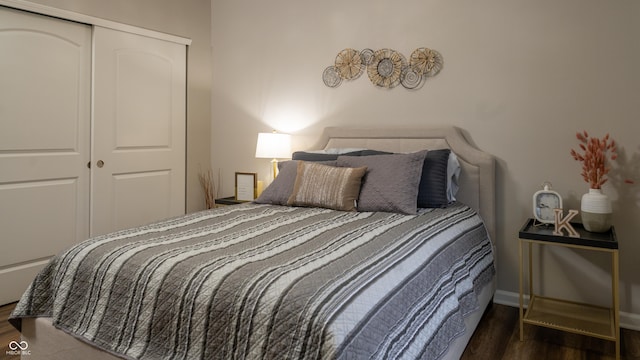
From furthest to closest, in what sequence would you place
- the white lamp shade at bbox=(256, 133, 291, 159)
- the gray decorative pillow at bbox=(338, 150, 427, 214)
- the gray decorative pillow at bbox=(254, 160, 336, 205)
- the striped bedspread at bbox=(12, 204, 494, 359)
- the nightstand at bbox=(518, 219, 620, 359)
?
1. the white lamp shade at bbox=(256, 133, 291, 159)
2. the gray decorative pillow at bbox=(254, 160, 336, 205)
3. the gray decorative pillow at bbox=(338, 150, 427, 214)
4. the nightstand at bbox=(518, 219, 620, 359)
5. the striped bedspread at bbox=(12, 204, 494, 359)

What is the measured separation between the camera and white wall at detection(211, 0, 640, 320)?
97.6 inches

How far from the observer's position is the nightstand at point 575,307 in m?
2.10

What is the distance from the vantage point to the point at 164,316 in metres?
1.40

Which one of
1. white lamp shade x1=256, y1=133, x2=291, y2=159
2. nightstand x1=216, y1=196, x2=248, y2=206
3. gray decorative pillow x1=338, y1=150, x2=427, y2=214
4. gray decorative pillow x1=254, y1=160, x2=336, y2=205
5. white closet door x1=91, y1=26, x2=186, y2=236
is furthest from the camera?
nightstand x1=216, y1=196, x2=248, y2=206

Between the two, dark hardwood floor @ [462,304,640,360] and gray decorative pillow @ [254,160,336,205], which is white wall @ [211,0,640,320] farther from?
gray decorative pillow @ [254,160,336,205]

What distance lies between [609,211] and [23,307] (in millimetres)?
2784

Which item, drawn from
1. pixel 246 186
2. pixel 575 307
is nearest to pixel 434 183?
pixel 575 307

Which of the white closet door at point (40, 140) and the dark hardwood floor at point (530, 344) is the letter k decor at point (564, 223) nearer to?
the dark hardwood floor at point (530, 344)

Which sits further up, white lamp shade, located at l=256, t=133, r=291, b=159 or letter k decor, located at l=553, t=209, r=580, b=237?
white lamp shade, located at l=256, t=133, r=291, b=159

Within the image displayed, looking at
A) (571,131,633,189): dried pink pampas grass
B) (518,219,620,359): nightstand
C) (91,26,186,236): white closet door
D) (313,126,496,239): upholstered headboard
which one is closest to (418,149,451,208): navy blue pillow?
(313,126,496,239): upholstered headboard

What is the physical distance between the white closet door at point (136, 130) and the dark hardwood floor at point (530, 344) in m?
1.18

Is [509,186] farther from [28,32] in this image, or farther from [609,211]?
[28,32]

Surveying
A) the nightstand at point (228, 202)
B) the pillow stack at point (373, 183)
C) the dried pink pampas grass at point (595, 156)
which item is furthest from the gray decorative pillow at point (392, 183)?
the nightstand at point (228, 202)

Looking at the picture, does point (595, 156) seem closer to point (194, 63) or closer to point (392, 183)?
point (392, 183)
